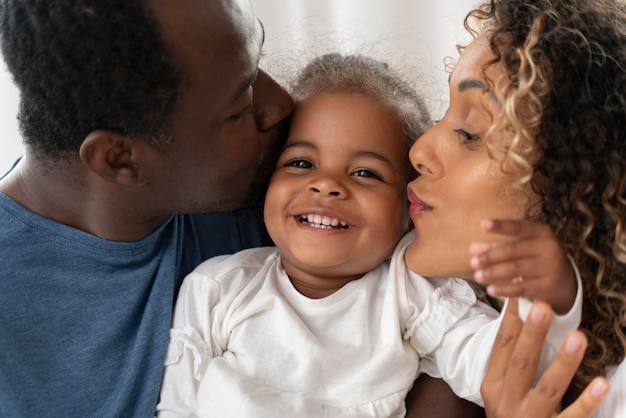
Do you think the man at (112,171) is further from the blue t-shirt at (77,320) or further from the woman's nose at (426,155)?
the woman's nose at (426,155)

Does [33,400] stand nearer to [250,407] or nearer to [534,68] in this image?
[250,407]

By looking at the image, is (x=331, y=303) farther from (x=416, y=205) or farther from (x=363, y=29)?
(x=363, y=29)

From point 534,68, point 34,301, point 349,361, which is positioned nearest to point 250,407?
point 349,361

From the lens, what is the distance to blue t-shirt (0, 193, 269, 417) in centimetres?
138

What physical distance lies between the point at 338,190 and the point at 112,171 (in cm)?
39

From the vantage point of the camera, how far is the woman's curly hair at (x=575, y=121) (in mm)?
1227

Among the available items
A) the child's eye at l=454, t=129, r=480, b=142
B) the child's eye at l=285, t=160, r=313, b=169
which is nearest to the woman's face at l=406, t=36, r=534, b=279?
the child's eye at l=454, t=129, r=480, b=142

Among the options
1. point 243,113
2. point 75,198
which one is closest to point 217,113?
point 243,113

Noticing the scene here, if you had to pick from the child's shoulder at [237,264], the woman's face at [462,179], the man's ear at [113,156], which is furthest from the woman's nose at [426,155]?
the man's ear at [113,156]

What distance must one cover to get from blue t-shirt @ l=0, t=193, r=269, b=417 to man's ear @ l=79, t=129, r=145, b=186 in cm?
13

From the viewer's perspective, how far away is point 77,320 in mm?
1435

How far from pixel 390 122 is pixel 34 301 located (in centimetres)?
71

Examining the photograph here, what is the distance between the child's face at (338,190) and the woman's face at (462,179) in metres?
0.09

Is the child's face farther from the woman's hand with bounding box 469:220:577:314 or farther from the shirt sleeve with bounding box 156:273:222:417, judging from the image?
the woman's hand with bounding box 469:220:577:314
